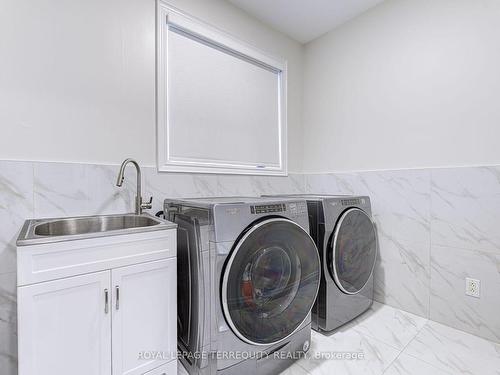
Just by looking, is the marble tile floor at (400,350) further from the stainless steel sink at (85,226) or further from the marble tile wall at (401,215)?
the stainless steel sink at (85,226)

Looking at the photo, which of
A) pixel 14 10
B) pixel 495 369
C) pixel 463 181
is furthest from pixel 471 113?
pixel 14 10

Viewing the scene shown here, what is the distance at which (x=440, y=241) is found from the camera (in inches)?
71.8

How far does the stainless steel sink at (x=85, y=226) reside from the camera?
103 cm

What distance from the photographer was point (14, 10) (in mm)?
1305

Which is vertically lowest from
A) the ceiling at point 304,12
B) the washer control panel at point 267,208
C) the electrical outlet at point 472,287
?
the electrical outlet at point 472,287

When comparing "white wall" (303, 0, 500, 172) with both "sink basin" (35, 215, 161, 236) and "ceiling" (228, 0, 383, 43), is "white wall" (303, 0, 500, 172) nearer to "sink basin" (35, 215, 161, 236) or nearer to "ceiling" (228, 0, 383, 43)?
"ceiling" (228, 0, 383, 43)

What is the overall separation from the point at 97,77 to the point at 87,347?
144 centimetres

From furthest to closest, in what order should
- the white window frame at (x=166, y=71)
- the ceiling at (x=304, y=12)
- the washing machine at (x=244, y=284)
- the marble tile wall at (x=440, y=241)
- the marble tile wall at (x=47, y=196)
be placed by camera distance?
the ceiling at (x=304, y=12) < the white window frame at (x=166, y=71) < the marble tile wall at (x=440, y=241) < the marble tile wall at (x=47, y=196) < the washing machine at (x=244, y=284)

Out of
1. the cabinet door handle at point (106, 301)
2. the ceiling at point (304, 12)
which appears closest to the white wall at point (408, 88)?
the ceiling at point (304, 12)

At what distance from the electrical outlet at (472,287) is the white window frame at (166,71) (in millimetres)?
1659

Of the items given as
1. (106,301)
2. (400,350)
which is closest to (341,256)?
(400,350)

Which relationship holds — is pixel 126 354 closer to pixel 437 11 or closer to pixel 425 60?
pixel 425 60

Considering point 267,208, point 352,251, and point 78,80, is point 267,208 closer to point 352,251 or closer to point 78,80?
point 352,251

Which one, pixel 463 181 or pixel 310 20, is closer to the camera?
pixel 463 181
